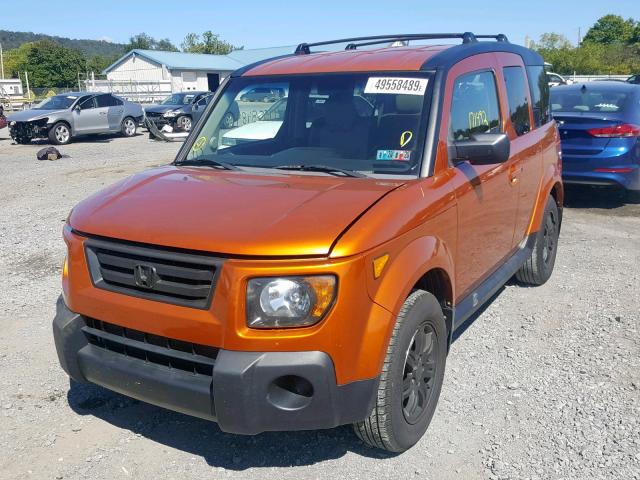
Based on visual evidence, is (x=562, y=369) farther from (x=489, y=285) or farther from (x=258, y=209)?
(x=258, y=209)

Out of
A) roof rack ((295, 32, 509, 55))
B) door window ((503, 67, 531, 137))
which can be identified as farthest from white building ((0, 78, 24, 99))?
door window ((503, 67, 531, 137))

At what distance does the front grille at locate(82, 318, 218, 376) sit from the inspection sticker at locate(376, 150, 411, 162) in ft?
4.96

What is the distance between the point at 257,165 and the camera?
386 centimetres

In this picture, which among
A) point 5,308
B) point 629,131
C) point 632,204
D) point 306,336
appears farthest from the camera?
point 632,204

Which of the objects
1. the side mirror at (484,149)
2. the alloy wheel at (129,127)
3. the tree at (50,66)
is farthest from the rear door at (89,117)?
the tree at (50,66)

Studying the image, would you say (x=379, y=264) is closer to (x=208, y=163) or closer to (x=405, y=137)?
(x=405, y=137)

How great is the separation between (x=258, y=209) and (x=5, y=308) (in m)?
3.49

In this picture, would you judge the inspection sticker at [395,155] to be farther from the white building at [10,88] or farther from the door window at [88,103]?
the white building at [10,88]

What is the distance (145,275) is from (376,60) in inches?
80.2

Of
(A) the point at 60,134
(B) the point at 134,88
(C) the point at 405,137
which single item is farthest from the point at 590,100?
(B) the point at 134,88

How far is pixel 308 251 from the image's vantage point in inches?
105

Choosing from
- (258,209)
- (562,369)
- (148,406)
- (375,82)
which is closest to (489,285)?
(562,369)

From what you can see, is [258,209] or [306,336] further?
[258,209]

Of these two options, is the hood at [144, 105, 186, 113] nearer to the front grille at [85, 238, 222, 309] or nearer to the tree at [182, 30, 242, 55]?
the front grille at [85, 238, 222, 309]
